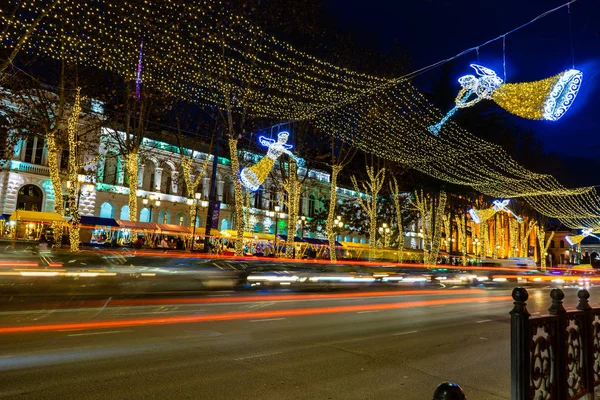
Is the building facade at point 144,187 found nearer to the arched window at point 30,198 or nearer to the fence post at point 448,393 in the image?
the arched window at point 30,198

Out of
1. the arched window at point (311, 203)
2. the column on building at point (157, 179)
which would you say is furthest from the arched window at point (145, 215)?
the arched window at point (311, 203)

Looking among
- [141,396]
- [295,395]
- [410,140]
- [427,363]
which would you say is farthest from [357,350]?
[410,140]

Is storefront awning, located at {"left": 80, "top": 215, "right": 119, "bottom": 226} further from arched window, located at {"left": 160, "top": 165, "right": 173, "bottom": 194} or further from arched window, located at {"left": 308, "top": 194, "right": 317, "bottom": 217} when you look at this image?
arched window, located at {"left": 308, "top": 194, "right": 317, "bottom": 217}

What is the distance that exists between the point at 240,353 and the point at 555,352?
446 centimetres

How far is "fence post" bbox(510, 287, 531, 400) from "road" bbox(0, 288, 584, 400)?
1881 mm

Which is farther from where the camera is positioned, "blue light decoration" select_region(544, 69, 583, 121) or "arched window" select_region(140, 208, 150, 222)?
"arched window" select_region(140, 208, 150, 222)

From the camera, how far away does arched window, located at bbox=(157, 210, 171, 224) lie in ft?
155

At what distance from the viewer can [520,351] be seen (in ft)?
11.6

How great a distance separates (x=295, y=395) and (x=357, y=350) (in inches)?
106

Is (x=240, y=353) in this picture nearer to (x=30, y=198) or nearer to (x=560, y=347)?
Result: (x=560, y=347)

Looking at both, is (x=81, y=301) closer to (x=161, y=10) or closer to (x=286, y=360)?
(x=286, y=360)

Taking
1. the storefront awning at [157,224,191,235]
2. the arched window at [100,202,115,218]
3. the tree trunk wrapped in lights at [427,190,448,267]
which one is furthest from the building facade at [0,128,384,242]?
the tree trunk wrapped in lights at [427,190,448,267]

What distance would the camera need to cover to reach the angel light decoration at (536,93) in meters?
9.41

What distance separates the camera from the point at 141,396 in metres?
4.86
